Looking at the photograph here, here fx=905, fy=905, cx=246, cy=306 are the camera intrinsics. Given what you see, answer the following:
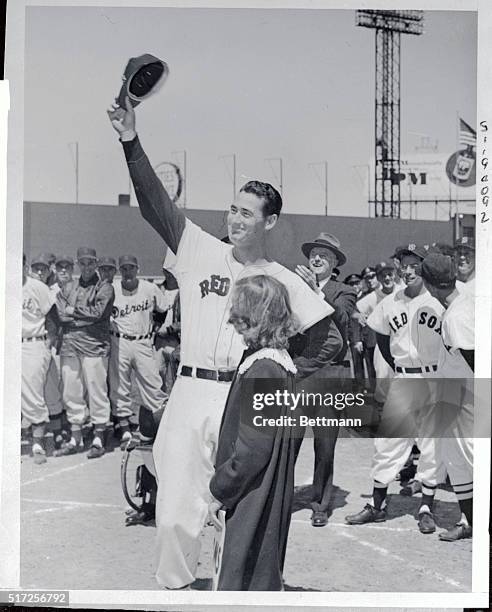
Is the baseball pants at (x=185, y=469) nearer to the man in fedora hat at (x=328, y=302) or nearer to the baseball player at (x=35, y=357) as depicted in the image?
the man in fedora hat at (x=328, y=302)

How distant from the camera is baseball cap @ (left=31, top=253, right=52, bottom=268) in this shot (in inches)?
148

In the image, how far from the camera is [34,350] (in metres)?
3.79

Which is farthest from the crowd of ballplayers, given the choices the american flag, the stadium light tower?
the american flag

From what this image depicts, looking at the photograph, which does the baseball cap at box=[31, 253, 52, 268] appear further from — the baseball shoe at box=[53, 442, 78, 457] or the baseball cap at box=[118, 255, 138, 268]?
the baseball shoe at box=[53, 442, 78, 457]

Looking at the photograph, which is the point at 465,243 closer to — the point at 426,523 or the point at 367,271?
the point at 367,271

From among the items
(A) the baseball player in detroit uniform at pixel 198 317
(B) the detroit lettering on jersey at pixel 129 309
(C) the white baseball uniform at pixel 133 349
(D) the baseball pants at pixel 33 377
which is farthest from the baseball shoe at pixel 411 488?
(D) the baseball pants at pixel 33 377

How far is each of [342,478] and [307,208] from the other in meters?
1.14

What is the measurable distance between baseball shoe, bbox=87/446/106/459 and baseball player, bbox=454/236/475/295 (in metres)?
1.65

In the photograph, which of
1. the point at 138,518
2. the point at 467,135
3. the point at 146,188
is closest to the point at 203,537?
the point at 138,518

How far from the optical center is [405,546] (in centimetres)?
385

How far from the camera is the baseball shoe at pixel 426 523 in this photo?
12.6 feet

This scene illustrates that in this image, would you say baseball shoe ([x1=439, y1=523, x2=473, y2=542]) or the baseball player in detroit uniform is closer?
the baseball player in detroit uniform

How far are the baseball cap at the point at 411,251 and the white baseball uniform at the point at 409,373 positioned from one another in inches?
5.9

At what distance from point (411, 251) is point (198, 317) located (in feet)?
3.07
